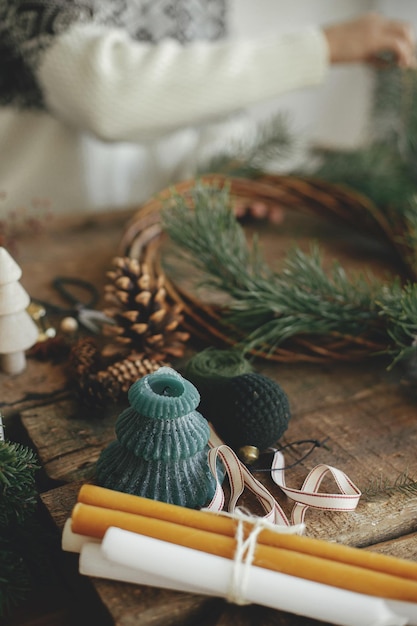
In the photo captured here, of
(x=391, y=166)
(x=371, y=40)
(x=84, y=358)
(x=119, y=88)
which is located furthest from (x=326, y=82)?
(x=84, y=358)

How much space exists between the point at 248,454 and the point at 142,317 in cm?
18

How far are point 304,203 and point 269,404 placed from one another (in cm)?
46

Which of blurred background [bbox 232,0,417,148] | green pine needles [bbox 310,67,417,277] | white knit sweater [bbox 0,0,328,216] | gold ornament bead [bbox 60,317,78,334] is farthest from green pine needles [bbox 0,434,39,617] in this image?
blurred background [bbox 232,0,417,148]

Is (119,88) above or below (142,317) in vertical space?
above

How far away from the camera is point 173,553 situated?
0.37 m

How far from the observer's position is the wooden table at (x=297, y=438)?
1.27 ft

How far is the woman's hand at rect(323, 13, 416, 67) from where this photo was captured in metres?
0.99

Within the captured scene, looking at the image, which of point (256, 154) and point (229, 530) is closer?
point (229, 530)

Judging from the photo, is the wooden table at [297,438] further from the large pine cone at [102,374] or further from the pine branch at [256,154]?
the pine branch at [256,154]

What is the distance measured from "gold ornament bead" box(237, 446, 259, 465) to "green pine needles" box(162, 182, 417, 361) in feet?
0.39

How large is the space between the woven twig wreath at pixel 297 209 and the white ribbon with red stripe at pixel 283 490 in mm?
151

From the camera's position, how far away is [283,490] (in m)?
0.46

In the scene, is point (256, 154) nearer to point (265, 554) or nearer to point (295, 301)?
point (295, 301)

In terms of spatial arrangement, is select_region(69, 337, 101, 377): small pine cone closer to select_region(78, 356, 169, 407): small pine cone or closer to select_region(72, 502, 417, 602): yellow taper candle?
select_region(78, 356, 169, 407): small pine cone
